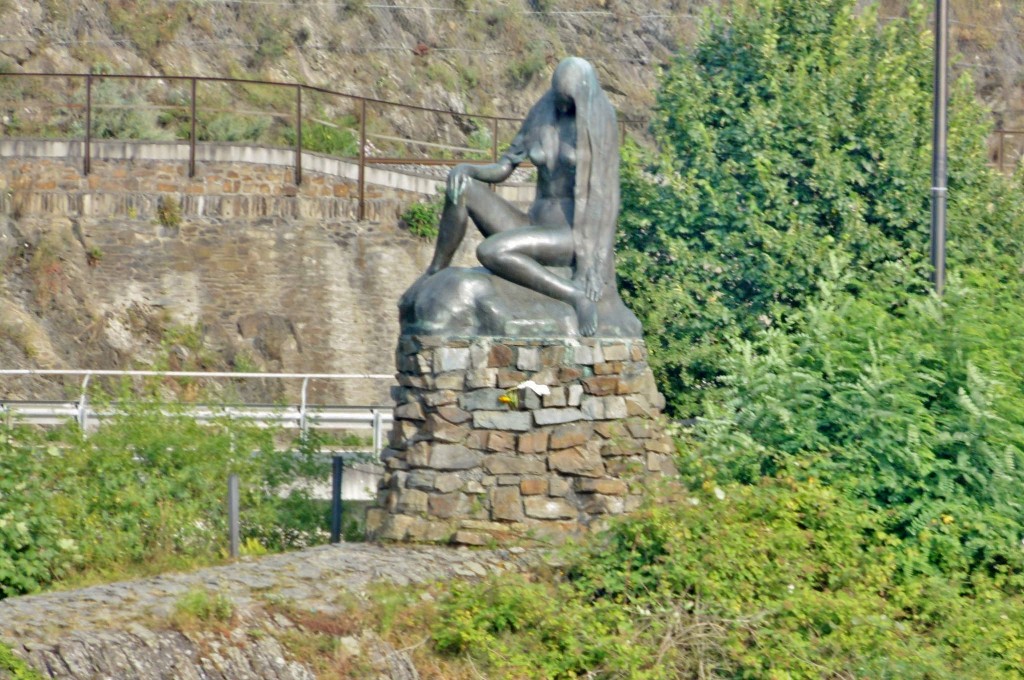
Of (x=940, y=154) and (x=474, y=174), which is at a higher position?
(x=940, y=154)

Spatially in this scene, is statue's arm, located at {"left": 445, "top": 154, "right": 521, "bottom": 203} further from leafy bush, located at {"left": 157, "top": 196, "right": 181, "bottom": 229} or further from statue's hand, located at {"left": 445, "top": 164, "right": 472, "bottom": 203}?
leafy bush, located at {"left": 157, "top": 196, "right": 181, "bottom": 229}

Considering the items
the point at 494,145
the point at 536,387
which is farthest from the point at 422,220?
the point at 536,387

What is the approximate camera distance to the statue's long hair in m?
12.5

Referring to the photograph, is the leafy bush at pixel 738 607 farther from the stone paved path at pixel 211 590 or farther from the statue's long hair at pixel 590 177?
the statue's long hair at pixel 590 177

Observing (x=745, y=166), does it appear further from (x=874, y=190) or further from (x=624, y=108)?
(x=624, y=108)

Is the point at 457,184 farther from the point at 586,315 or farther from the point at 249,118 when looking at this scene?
the point at 249,118

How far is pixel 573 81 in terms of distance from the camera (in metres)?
12.4

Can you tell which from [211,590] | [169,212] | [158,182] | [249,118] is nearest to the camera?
[211,590]

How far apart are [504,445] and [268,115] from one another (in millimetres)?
18910

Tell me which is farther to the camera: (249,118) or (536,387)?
(249,118)

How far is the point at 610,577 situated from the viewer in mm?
10922

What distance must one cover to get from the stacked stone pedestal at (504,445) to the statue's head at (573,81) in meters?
1.88

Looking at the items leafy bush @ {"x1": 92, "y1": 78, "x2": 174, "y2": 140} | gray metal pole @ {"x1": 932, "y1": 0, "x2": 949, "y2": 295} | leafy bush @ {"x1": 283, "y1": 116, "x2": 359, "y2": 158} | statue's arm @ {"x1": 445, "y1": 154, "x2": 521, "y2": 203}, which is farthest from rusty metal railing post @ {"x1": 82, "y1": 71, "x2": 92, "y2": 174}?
statue's arm @ {"x1": 445, "y1": 154, "x2": 521, "y2": 203}

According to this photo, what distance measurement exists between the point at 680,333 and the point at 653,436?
6.29 m
